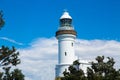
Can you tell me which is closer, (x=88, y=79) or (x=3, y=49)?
(x=3, y=49)

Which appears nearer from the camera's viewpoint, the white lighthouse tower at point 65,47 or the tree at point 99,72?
the tree at point 99,72

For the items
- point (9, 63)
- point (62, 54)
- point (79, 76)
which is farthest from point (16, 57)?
point (62, 54)

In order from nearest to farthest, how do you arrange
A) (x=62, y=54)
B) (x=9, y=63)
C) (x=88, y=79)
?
(x=9, y=63)
(x=88, y=79)
(x=62, y=54)

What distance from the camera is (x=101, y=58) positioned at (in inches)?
1913

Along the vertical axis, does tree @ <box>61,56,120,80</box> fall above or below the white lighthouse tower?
below

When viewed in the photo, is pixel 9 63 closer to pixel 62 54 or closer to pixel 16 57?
pixel 16 57

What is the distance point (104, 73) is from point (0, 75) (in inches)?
611

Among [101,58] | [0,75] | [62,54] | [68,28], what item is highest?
[68,28]

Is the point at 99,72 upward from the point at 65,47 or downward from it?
downward

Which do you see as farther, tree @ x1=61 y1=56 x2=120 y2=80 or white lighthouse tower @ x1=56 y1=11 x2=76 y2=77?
white lighthouse tower @ x1=56 y1=11 x2=76 y2=77

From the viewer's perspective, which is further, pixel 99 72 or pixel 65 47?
pixel 65 47

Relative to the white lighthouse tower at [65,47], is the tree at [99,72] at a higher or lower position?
lower

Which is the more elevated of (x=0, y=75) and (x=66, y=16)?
(x=66, y=16)

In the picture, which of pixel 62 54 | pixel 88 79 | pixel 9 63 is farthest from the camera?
pixel 62 54
